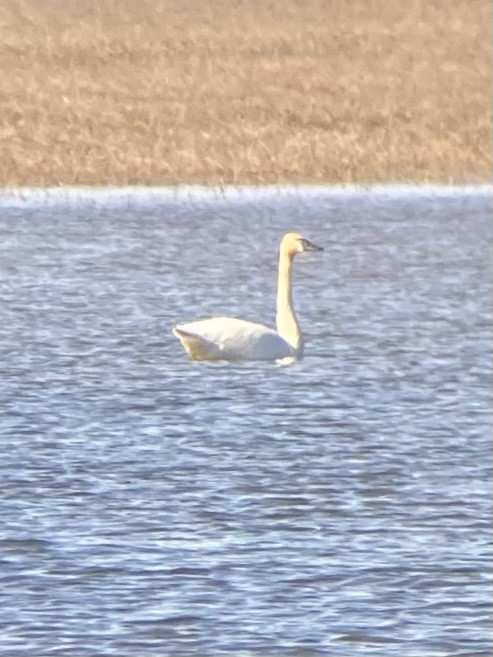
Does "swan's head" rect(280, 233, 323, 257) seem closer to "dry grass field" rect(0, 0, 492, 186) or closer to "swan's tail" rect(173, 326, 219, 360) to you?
"swan's tail" rect(173, 326, 219, 360)

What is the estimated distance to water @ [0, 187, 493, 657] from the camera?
7.20 metres

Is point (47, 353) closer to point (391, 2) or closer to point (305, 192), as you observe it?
point (305, 192)

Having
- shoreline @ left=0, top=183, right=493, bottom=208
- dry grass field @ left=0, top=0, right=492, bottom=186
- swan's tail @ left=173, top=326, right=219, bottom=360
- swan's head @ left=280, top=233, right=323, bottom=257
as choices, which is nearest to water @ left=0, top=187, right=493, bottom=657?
swan's tail @ left=173, top=326, right=219, bottom=360

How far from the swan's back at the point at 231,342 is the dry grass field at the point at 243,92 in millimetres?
11914

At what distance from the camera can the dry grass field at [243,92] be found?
2641 cm

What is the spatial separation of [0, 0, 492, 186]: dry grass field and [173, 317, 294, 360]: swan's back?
11914 mm

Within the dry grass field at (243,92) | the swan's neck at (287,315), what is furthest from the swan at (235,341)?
the dry grass field at (243,92)

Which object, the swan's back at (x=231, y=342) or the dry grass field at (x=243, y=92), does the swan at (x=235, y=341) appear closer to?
the swan's back at (x=231, y=342)

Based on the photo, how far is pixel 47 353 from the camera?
536 inches

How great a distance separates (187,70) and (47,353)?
20.6 m

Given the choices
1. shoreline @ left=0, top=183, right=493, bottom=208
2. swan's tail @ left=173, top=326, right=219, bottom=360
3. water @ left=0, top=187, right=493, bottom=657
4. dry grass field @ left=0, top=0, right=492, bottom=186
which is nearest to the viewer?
water @ left=0, top=187, right=493, bottom=657

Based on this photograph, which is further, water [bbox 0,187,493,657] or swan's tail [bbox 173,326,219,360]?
swan's tail [bbox 173,326,219,360]

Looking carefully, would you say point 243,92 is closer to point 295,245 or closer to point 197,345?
point 295,245

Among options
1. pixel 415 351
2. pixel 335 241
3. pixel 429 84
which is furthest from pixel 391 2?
pixel 415 351
